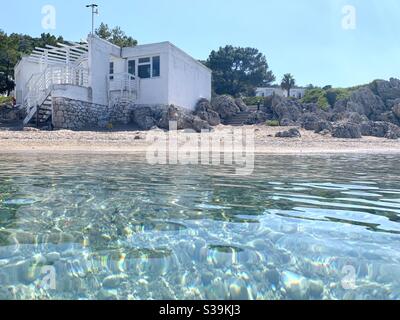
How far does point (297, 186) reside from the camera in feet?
23.6

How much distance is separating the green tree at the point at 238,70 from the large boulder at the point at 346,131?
31.8m

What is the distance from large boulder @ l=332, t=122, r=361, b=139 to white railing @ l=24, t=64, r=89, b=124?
15.9 meters

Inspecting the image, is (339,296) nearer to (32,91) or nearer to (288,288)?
(288,288)

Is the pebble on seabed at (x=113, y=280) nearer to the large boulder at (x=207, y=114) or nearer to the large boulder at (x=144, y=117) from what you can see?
the large boulder at (x=144, y=117)

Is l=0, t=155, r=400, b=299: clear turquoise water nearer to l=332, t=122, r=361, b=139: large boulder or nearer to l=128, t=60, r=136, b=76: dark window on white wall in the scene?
l=332, t=122, r=361, b=139: large boulder

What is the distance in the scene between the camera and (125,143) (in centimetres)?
1720

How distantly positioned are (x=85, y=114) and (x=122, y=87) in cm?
325

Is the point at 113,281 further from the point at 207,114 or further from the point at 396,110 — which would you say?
the point at 396,110

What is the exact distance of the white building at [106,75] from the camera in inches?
888

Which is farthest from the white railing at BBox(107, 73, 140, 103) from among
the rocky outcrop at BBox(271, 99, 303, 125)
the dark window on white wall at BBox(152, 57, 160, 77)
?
the rocky outcrop at BBox(271, 99, 303, 125)

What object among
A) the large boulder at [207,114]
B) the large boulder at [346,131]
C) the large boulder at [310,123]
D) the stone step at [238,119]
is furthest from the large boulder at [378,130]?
the large boulder at [207,114]

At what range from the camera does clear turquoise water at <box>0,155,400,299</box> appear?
2895mm

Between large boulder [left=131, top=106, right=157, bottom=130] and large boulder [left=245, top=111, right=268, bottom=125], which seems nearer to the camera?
large boulder [left=131, top=106, right=157, bottom=130]

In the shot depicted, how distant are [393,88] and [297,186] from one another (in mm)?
37556
